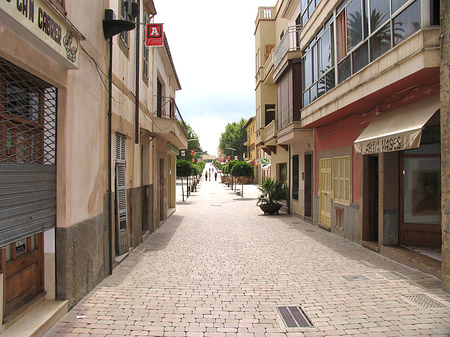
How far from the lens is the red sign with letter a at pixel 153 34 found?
9.31m

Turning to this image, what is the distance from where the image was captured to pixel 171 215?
16.1m

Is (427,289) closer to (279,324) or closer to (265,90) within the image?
(279,324)

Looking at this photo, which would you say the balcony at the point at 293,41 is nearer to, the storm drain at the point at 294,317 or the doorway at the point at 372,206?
the doorway at the point at 372,206

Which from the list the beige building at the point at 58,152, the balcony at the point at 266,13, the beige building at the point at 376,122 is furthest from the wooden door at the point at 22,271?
the balcony at the point at 266,13

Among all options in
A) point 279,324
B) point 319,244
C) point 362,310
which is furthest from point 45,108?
point 319,244

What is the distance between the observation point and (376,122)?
7.98 metres

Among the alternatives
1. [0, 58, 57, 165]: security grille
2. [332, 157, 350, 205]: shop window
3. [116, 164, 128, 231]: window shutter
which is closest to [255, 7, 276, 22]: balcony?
[332, 157, 350, 205]: shop window

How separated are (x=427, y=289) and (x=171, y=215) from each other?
12034 millimetres

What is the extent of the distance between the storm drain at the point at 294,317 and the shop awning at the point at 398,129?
3.36 metres

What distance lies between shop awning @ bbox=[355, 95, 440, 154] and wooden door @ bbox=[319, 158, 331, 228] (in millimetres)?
3694

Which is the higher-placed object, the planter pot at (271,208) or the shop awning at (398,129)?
the shop awning at (398,129)

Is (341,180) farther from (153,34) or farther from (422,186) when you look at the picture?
(153,34)

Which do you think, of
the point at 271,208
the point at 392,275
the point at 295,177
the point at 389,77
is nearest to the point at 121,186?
the point at 392,275

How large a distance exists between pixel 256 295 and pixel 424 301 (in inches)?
94.8
